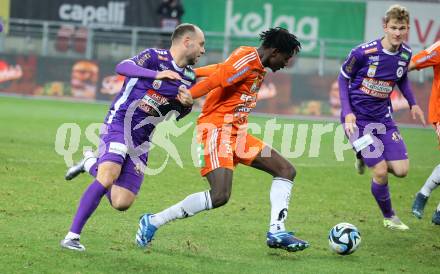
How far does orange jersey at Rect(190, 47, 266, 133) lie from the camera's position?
809 cm

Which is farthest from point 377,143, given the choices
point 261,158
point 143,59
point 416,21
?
point 416,21

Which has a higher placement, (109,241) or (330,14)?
(330,14)

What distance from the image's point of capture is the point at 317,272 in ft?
25.0

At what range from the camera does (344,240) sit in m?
8.14

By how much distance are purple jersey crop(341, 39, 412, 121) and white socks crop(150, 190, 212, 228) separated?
2.39 meters

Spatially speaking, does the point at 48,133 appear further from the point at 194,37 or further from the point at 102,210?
the point at 194,37

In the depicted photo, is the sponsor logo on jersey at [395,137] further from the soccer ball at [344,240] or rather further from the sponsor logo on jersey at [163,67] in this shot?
the sponsor logo on jersey at [163,67]

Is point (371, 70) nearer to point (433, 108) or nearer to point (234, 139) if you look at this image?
point (433, 108)

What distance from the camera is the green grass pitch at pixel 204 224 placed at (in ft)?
25.3

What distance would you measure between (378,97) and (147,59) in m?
2.75

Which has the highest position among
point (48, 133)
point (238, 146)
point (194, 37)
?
point (194, 37)

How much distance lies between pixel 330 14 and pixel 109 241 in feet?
64.9

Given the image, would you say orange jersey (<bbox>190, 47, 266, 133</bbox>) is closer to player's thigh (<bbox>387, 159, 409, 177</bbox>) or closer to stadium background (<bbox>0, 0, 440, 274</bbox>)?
stadium background (<bbox>0, 0, 440, 274</bbox>)

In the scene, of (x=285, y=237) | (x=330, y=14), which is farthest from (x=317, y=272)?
(x=330, y=14)
